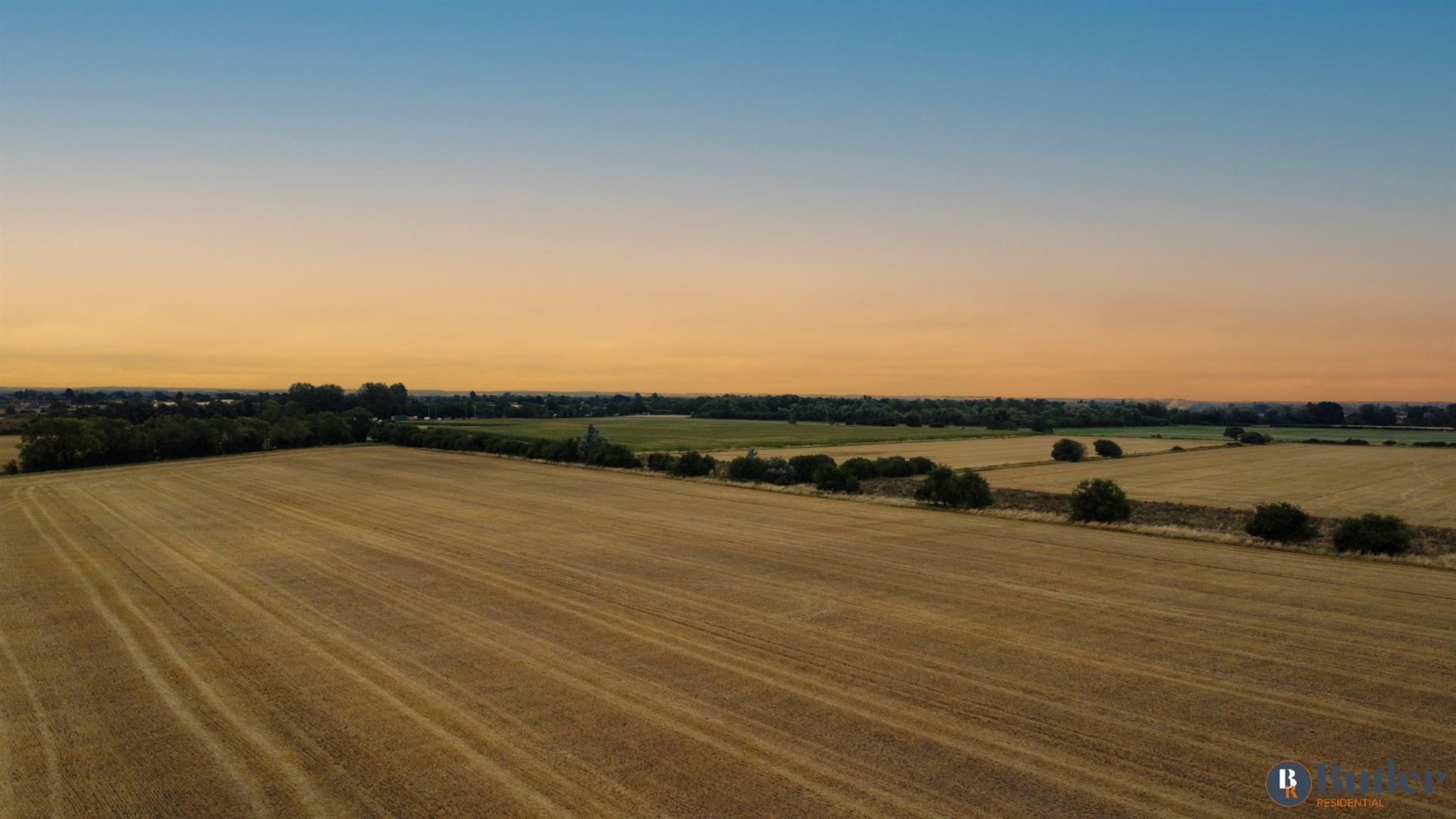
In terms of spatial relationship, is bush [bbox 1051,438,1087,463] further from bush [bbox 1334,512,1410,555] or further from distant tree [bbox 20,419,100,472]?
distant tree [bbox 20,419,100,472]

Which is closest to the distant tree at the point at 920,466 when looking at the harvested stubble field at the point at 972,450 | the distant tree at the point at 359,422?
the harvested stubble field at the point at 972,450

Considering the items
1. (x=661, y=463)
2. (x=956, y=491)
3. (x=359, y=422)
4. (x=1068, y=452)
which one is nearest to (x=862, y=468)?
(x=661, y=463)

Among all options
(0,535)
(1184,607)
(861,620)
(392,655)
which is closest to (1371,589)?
(1184,607)

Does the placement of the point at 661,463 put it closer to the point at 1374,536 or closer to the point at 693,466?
the point at 693,466

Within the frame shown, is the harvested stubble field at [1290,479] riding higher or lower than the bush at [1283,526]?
lower

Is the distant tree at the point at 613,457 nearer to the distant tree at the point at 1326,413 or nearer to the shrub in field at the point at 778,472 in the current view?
the shrub in field at the point at 778,472
